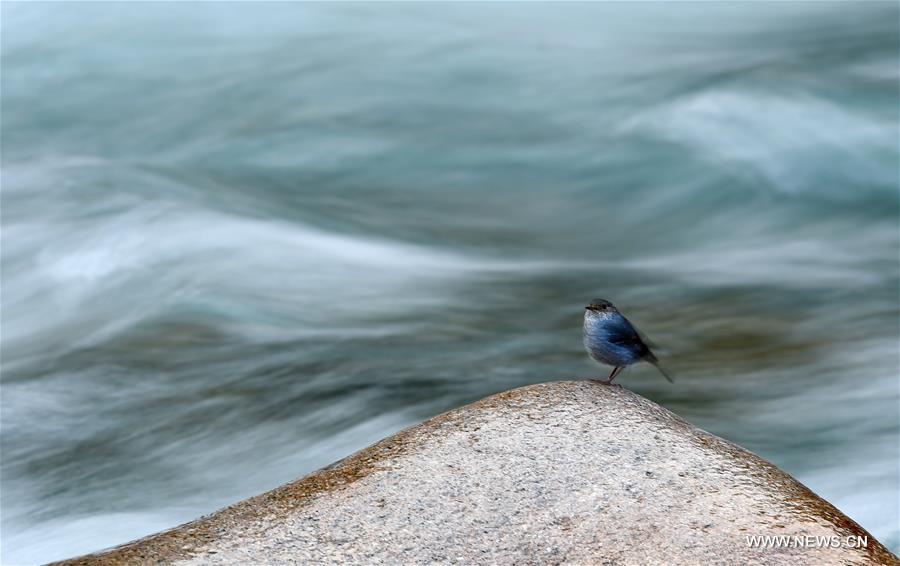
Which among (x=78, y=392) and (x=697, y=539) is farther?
(x=78, y=392)

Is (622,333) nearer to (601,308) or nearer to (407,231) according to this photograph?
(601,308)

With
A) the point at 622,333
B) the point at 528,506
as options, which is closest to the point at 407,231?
the point at 622,333

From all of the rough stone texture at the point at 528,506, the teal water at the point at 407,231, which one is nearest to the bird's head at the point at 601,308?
the rough stone texture at the point at 528,506

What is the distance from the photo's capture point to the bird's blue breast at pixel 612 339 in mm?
3844

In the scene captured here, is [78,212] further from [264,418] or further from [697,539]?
[697,539]

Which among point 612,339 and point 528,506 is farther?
point 612,339

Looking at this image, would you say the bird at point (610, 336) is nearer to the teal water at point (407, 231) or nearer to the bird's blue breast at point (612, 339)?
the bird's blue breast at point (612, 339)

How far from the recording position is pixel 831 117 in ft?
36.7

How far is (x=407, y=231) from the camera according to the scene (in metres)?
10.4

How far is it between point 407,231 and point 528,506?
23.6ft

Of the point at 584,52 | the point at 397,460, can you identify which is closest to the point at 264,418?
the point at 397,460

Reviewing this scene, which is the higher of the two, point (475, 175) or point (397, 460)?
point (475, 175)

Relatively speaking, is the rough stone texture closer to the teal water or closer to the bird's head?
the bird's head

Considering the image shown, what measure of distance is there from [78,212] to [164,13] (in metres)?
4.90
